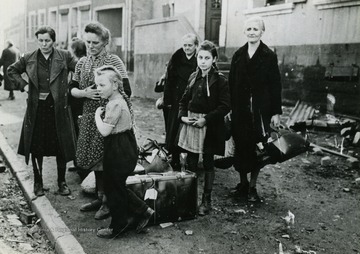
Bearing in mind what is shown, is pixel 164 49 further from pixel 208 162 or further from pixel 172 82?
pixel 208 162

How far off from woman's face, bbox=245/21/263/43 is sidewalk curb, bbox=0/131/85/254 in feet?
9.27

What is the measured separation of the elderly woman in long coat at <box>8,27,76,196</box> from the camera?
4.93 metres

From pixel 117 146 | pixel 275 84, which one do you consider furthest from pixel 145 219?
pixel 275 84

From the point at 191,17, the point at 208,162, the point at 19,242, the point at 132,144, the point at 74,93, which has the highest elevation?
the point at 191,17

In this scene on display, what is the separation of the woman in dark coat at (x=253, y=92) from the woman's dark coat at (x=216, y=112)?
42 cm

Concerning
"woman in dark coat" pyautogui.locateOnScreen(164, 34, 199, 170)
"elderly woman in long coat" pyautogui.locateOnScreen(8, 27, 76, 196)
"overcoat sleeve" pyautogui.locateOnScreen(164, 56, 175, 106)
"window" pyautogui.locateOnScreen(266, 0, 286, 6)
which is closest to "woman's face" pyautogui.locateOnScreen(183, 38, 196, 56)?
"woman in dark coat" pyautogui.locateOnScreen(164, 34, 199, 170)

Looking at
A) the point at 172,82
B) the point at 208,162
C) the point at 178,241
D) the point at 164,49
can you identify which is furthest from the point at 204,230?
the point at 164,49

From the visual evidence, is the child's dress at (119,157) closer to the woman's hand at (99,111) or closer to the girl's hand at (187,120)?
the woman's hand at (99,111)

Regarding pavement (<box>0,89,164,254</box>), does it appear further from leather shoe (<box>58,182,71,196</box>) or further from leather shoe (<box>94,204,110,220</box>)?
leather shoe (<box>94,204,110,220</box>)

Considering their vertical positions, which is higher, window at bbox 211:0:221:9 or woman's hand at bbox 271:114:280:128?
window at bbox 211:0:221:9

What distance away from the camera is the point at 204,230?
4.31m

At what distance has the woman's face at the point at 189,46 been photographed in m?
5.50

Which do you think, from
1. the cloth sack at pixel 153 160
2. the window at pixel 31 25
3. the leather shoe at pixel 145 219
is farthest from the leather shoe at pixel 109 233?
the window at pixel 31 25

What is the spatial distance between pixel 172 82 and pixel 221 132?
1.58 metres
